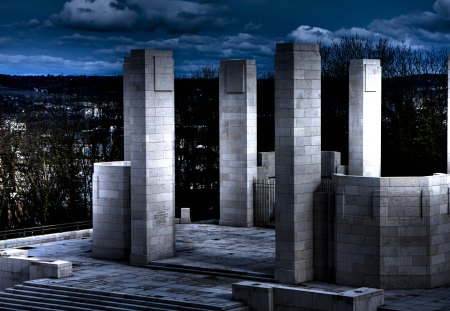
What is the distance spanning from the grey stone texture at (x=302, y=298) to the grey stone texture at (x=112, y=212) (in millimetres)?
9592

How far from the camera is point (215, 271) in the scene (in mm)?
40000

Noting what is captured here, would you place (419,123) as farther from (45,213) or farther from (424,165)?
(45,213)

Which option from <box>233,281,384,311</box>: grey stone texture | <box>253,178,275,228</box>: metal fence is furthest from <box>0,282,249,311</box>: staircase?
<box>253,178,275,228</box>: metal fence

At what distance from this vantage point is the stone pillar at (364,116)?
161 ft

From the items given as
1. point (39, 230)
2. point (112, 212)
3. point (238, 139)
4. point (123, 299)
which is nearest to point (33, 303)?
point (123, 299)

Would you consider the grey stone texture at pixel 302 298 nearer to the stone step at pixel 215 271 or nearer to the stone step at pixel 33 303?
the stone step at pixel 215 271

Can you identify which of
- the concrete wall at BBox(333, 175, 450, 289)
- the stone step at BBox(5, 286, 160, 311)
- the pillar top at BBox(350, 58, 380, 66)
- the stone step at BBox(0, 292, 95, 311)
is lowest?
the stone step at BBox(0, 292, 95, 311)

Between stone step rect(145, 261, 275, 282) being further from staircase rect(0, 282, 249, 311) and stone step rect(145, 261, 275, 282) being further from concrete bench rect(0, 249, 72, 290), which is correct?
concrete bench rect(0, 249, 72, 290)

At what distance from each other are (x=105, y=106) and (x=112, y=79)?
8.18 metres

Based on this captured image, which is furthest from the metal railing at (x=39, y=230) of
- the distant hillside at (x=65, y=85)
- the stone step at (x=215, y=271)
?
the distant hillside at (x=65, y=85)

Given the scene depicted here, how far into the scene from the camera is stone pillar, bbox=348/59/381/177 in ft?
161

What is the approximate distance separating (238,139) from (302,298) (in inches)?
734

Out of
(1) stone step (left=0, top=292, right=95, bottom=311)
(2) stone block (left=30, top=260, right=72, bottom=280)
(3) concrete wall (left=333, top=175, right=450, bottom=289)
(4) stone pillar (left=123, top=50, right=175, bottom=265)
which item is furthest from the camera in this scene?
(4) stone pillar (left=123, top=50, right=175, bottom=265)

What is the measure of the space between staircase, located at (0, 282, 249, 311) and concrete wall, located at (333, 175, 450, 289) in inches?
209
